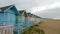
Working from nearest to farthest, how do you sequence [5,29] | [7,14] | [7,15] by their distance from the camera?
[5,29]
[7,15]
[7,14]

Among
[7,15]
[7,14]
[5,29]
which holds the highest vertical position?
[7,14]

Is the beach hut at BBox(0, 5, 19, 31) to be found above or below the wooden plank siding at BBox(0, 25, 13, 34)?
above

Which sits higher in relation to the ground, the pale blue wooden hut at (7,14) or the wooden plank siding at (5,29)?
the pale blue wooden hut at (7,14)

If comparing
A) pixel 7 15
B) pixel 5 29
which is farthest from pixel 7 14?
pixel 5 29

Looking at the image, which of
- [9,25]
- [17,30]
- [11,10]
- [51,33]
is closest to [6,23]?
[9,25]

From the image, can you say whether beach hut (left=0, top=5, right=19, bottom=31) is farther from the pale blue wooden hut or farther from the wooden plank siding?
the wooden plank siding

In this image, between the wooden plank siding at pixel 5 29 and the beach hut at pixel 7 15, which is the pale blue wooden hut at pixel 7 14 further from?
the wooden plank siding at pixel 5 29

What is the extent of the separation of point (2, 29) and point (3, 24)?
1148 millimetres

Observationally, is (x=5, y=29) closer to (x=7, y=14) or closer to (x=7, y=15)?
(x=7, y=15)

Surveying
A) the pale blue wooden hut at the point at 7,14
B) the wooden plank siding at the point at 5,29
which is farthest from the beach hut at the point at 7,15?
the wooden plank siding at the point at 5,29

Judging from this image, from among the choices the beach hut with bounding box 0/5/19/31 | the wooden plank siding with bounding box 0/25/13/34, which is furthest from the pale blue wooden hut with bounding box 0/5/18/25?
the wooden plank siding with bounding box 0/25/13/34

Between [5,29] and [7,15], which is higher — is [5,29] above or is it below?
below

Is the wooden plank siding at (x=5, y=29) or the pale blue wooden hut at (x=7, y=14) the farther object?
the pale blue wooden hut at (x=7, y=14)

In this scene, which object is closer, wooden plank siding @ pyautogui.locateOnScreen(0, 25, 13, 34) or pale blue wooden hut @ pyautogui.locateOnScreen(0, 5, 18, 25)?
wooden plank siding @ pyautogui.locateOnScreen(0, 25, 13, 34)
